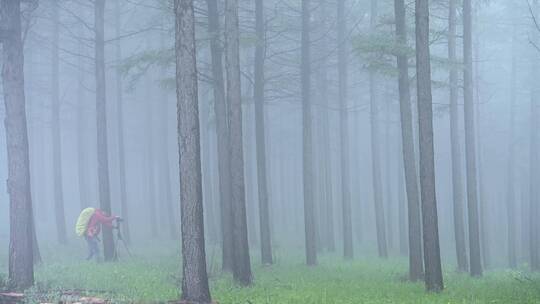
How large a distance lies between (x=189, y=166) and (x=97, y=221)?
981 cm

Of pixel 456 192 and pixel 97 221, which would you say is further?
pixel 97 221

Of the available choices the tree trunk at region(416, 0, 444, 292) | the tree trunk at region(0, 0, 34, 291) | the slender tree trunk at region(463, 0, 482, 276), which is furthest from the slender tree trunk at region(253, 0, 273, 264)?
the tree trunk at region(0, 0, 34, 291)

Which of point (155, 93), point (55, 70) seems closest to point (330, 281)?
point (55, 70)

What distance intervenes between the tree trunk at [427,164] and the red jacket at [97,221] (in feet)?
34.6

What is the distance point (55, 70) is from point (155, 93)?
43.1ft

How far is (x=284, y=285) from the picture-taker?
514 inches

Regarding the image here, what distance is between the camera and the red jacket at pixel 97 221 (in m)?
18.5

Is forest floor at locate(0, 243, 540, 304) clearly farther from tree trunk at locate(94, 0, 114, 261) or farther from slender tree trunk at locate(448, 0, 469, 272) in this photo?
slender tree trunk at locate(448, 0, 469, 272)

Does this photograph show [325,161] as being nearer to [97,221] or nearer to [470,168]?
[470,168]

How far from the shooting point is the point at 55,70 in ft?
85.8

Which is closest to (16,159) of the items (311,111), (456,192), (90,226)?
(90,226)

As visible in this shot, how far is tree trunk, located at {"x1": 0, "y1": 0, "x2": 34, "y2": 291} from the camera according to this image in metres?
Answer: 12.3

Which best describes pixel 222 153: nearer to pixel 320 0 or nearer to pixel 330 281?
pixel 330 281

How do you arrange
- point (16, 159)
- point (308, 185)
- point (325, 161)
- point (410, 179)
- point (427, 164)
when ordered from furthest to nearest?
point (325, 161)
point (308, 185)
point (410, 179)
point (16, 159)
point (427, 164)
